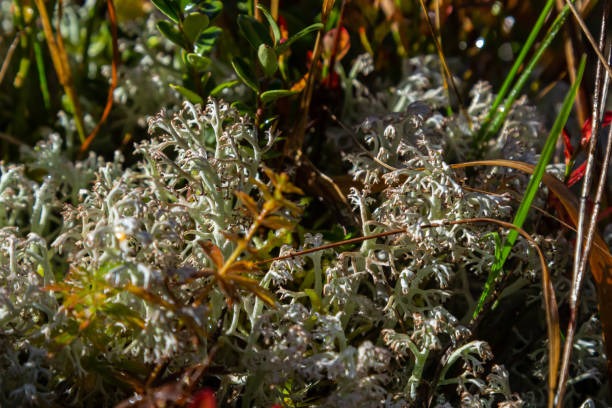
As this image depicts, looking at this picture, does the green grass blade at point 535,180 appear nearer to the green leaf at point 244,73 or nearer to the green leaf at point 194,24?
the green leaf at point 244,73

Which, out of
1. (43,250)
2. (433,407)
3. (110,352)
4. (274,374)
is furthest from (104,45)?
(433,407)

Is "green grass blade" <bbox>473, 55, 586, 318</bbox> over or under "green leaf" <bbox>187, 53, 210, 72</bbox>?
under

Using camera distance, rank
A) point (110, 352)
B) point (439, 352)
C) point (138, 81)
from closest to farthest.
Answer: point (110, 352)
point (439, 352)
point (138, 81)

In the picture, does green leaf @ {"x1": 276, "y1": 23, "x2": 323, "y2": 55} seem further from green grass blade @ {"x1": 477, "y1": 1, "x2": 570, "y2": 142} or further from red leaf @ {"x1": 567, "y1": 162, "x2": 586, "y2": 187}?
red leaf @ {"x1": 567, "y1": 162, "x2": 586, "y2": 187}

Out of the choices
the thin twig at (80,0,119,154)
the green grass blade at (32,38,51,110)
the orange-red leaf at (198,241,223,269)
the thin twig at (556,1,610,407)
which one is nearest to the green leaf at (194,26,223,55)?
the thin twig at (80,0,119,154)

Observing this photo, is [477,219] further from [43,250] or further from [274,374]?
[43,250]

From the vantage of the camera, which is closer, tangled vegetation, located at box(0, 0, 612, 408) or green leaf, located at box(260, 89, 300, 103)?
tangled vegetation, located at box(0, 0, 612, 408)

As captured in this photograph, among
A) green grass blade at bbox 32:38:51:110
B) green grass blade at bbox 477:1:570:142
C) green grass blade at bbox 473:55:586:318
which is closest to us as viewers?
green grass blade at bbox 473:55:586:318
